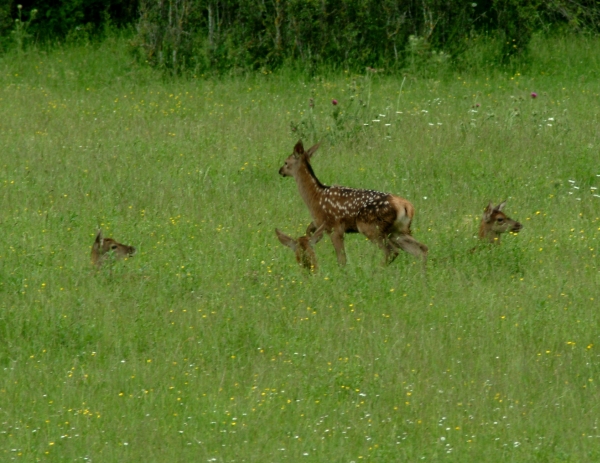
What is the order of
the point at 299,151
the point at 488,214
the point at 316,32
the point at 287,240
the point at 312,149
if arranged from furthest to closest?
the point at 316,32
the point at 299,151
the point at 312,149
the point at 488,214
the point at 287,240

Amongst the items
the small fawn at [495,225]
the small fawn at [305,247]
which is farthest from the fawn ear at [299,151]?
the small fawn at [495,225]

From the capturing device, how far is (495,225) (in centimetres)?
1143

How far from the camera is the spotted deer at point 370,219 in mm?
10828

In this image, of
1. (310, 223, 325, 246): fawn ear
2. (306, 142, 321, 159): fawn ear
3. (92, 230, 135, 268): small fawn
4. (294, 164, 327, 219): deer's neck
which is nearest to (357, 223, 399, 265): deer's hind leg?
(310, 223, 325, 246): fawn ear

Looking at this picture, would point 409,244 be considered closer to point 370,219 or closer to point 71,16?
point 370,219

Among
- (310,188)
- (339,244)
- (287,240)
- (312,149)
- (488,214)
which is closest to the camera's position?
(287,240)

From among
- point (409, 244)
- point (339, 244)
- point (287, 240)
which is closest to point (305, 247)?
point (287, 240)

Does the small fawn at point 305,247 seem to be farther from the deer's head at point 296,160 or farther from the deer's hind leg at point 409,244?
the deer's head at point 296,160

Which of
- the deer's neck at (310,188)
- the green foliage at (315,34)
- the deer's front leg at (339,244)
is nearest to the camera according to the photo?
the deer's front leg at (339,244)

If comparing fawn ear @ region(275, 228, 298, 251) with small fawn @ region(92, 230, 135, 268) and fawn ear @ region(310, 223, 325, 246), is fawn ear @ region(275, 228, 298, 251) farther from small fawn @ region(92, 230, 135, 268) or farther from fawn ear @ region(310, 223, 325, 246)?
small fawn @ region(92, 230, 135, 268)

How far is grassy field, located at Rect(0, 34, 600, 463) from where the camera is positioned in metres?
7.21

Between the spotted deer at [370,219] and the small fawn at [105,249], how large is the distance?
1.79 metres

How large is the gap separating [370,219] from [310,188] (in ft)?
3.93

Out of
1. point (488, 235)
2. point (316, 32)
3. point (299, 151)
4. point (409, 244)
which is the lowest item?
point (488, 235)
